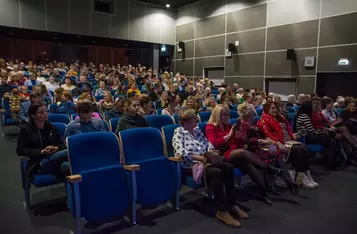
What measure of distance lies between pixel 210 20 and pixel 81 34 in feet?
18.1

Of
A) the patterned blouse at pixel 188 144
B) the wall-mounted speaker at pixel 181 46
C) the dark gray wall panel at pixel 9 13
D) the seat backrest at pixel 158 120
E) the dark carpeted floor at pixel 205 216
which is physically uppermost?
the dark gray wall panel at pixel 9 13

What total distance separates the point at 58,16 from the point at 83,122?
951 cm

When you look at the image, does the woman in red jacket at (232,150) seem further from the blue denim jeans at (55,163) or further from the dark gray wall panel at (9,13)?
the dark gray wall panel at (9,13)

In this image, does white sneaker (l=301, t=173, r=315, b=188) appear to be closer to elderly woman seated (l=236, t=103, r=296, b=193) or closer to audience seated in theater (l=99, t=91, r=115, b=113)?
elderly woman seated (l=236, t=103, r=296, b=193)

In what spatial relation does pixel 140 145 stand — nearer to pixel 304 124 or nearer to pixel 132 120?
pixel 132 120

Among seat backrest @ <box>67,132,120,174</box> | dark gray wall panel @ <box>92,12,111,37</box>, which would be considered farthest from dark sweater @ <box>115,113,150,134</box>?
dark gray wall panel @ <box>92,12,111,37</box>

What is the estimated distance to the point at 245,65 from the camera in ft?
33.7

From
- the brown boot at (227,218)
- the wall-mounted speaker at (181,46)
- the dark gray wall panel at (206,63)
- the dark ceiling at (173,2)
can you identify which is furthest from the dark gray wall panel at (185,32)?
the brown boot at (227,218)

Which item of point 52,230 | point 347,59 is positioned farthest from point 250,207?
point 347,59

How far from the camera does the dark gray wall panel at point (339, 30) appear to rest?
723 cm

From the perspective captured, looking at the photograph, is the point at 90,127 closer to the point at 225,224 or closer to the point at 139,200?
the point at 139,200

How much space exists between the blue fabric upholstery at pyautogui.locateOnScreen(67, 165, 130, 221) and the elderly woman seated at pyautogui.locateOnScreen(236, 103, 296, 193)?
1.41 m

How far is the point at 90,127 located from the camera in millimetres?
2822

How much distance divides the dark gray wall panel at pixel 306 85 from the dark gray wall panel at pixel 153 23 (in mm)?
7147
